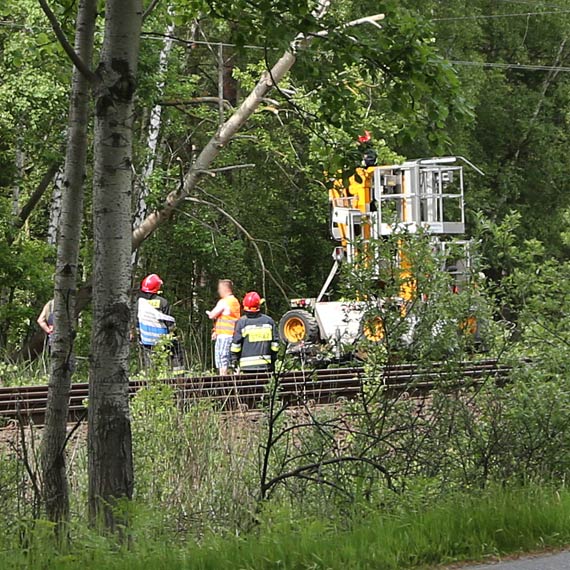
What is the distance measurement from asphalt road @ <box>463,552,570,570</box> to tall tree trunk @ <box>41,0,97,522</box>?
125 inches

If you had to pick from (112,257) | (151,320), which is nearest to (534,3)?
(151,320)

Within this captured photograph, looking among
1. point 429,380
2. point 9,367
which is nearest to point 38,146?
point 9,367

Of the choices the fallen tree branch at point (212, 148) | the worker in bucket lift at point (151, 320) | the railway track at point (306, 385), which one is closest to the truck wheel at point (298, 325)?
the fallen tree branch at point (212, 148)

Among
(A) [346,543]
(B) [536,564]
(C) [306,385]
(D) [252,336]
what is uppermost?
(D) [252,336]

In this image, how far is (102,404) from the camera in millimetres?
7402

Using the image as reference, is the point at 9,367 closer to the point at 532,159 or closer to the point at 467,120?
the point at 467,120

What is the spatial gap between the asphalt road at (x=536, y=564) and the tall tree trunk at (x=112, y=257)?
7.78 feet

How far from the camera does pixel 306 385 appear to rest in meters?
12.3

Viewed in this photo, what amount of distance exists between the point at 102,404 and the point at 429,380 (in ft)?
8.79

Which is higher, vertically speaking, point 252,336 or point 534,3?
point 534,3

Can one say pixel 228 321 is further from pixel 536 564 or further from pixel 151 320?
pixel 536 564

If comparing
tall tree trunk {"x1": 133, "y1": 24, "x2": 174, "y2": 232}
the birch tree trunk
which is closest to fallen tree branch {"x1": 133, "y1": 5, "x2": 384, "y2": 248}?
the birch tree trunk

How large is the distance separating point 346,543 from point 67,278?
2.95 m

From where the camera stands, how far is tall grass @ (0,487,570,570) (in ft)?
19.2
